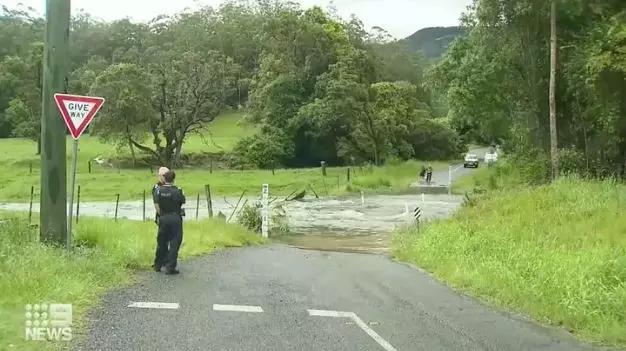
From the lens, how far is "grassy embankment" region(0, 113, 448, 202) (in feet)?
152

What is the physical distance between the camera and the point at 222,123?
9938 centimetres

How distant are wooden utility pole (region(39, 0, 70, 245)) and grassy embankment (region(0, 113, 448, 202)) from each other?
102 ft

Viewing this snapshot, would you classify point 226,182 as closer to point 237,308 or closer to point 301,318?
point 237,308

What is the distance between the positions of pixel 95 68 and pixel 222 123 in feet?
59.5

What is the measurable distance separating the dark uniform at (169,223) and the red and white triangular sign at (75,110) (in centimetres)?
167

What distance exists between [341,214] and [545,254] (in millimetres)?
23209

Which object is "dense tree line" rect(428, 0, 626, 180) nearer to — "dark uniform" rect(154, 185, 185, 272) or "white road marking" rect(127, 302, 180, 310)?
"dark uniform" rect(154, 185, 185, 272)

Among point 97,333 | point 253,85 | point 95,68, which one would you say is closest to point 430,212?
point 97,333

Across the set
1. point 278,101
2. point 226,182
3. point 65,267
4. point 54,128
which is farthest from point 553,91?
point 278,101

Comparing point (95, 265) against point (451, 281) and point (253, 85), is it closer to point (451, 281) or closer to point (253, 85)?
point (451, 281)

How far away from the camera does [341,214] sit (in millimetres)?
35562

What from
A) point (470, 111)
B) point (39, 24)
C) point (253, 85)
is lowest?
point (470, 111)

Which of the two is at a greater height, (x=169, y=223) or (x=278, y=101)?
(x=278, y=101)

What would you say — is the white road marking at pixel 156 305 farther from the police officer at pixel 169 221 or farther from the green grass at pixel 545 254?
the green grass at pixel 545 254
